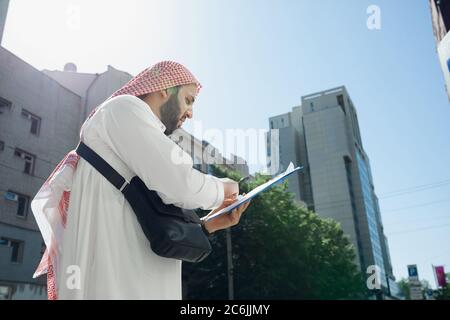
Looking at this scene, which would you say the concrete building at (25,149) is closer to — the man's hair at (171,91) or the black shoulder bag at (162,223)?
the man's hair at (171,91)

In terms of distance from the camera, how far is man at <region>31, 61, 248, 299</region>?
1426 millimetres

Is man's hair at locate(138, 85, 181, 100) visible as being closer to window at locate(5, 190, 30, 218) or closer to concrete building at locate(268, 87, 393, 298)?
window at locate(5, 190, 30, 218)

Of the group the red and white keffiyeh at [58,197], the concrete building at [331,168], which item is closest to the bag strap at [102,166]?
the red and white keffiyeh at [58,197]

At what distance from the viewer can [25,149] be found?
855 inches

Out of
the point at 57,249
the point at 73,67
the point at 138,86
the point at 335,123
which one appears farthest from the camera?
the point at 335,123

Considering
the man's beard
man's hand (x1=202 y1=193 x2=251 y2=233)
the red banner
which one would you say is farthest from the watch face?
the red banner

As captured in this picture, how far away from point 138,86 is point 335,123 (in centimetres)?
9563

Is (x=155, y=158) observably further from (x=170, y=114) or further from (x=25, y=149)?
(x=25, y=149)

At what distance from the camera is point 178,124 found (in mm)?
1812

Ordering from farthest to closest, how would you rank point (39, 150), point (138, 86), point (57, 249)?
1. point (39, 150)
2. point (138, 86)
3. point (57, 249)

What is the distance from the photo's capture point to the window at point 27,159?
21.6 metres

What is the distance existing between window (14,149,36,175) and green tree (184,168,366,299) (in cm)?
1056
